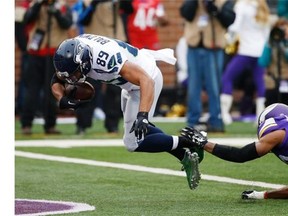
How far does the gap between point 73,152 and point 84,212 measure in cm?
501

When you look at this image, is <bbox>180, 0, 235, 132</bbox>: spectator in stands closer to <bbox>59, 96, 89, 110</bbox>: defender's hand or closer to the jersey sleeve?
<bbox>59, 96, 89, 110</bbox>: defender's hand

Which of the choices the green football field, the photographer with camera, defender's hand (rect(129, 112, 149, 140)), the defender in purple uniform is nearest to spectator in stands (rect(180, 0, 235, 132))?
the photographer with camera

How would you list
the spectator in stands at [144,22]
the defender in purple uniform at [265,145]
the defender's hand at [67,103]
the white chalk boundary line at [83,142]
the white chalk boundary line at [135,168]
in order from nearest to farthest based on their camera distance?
the defender in purple uniform at [265,145]
the defender's hand at [67,103]
the white chalk boundary line at [135,168]
the white chalk boundary line at [83,142]
the spectator in stands at [144,22]

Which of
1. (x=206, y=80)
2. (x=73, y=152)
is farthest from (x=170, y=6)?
(x=73, y=152)

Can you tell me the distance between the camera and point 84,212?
7871 millimetres

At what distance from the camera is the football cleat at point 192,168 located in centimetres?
855

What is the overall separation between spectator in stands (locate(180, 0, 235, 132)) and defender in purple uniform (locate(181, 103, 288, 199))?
677cm

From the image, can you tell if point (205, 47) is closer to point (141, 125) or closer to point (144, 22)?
point (144, 22)

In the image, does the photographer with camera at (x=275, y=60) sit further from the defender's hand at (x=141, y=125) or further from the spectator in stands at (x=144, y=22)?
the defender's hand at (x=141, y=125)

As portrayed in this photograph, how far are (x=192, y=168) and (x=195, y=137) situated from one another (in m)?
0.24

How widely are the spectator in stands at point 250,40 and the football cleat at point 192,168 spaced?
795 cm

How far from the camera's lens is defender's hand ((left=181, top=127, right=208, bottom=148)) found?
28.2ft

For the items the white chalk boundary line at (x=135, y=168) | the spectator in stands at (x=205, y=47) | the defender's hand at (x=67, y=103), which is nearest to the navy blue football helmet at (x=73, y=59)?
the defender's hand at (x=67, y=103)

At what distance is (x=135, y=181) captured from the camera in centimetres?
993
